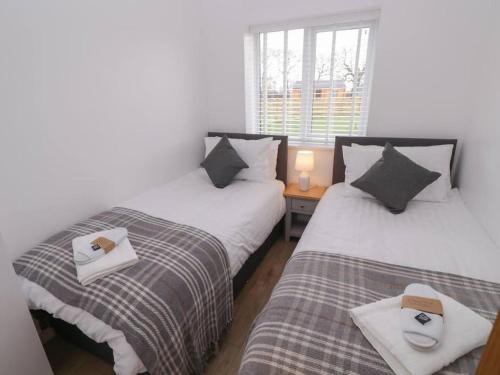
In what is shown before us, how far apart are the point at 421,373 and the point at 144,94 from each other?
Result: 96.3 inches

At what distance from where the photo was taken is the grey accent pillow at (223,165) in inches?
96.2

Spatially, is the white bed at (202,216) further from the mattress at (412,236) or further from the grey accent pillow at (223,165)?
the mattress at (412,236)

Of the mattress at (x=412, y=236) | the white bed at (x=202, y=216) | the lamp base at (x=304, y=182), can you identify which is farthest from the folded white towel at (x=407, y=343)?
the lamp base at (x=304, y=182)

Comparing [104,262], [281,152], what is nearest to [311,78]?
[281,152]

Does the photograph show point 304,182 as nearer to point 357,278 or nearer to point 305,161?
point 305,161

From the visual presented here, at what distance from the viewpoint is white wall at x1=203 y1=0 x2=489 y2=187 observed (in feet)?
6.47

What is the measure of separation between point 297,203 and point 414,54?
155cm

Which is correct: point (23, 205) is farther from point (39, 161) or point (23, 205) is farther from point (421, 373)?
point (421, 373)

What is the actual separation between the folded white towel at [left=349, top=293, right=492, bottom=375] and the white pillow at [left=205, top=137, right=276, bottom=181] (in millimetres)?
1723

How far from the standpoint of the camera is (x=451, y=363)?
0.79 metres

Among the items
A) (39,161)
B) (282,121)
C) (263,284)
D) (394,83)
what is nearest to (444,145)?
(394,83)

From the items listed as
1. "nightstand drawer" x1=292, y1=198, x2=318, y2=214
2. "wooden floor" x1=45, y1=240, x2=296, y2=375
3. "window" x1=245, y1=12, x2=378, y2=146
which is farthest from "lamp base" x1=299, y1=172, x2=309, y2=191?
"wooden floor" x1=45, y1=240, x2=296, y2=375

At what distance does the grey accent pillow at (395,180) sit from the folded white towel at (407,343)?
94 cm

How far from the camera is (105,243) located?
56.0 inches
